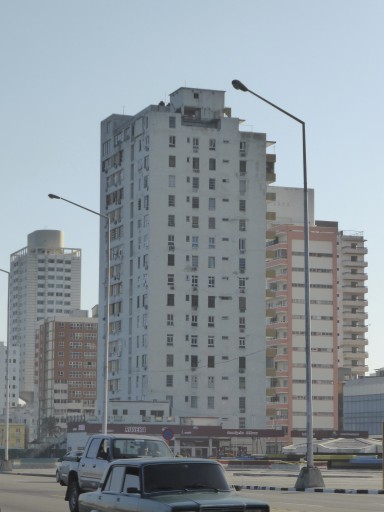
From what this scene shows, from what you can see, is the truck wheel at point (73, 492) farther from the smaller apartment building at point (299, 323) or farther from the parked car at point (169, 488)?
the smaller apartment building at point (299, 323)

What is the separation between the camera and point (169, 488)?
57.7 feet

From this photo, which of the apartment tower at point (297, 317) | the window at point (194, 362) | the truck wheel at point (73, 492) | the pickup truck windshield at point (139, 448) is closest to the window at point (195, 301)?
the window at point (194, 362)

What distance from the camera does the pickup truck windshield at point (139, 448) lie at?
27.9 m

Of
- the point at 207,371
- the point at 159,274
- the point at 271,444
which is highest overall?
the point at 159,274

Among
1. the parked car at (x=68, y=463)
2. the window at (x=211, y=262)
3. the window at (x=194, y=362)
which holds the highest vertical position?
the window at (x=211, y=262)

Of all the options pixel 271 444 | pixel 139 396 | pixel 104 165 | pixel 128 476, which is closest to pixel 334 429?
pixel 271 444

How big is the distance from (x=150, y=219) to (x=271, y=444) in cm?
3147

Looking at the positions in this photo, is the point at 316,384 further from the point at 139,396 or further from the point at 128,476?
the point at 128,476

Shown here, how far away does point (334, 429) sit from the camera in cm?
16038

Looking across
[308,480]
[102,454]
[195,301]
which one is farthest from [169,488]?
[195,301]

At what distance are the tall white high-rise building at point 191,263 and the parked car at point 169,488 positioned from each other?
12230 centimetres

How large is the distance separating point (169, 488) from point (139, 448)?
1081 cm

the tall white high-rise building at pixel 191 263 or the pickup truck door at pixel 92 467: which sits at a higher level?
the tall white high-rise building at pixel 191 263

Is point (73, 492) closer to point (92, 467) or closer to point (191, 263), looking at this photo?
point (92, 467)
